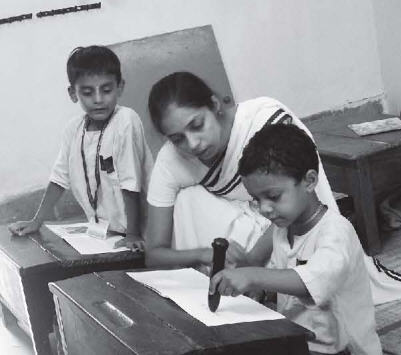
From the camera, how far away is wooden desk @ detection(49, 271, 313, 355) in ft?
5.46

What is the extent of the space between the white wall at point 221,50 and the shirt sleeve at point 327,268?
6.98 ft

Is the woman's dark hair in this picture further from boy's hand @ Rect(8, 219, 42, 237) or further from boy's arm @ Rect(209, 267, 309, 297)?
boy's hand @ Rect(8, 219, 42, 237)

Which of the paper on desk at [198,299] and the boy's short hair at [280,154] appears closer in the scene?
the paper on desk at [198,299]

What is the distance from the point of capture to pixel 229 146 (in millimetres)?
2506

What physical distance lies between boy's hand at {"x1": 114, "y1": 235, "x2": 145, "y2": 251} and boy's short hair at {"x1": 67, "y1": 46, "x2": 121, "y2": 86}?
0.60 m

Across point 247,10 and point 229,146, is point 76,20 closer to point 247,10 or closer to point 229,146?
point 247,10

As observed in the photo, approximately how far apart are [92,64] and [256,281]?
136 cm

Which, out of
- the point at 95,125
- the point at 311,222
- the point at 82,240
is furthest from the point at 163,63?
the point at 311,222

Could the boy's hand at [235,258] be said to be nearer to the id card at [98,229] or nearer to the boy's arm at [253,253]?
the boy's arm at [253,253]

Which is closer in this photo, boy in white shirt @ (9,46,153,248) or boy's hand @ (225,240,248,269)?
boy's hand @ (225,240,248,269)

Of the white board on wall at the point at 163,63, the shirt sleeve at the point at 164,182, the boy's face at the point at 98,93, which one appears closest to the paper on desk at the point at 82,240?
the shirt sleeve at the point at 164,182

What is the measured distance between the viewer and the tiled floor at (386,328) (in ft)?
8.82

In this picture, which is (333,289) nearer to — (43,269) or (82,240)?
(43,269)

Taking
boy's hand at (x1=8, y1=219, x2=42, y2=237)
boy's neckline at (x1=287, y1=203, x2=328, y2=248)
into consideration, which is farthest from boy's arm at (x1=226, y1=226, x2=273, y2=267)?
boy's hand at (x1=8, y1=219, x2=42, y2=237)
